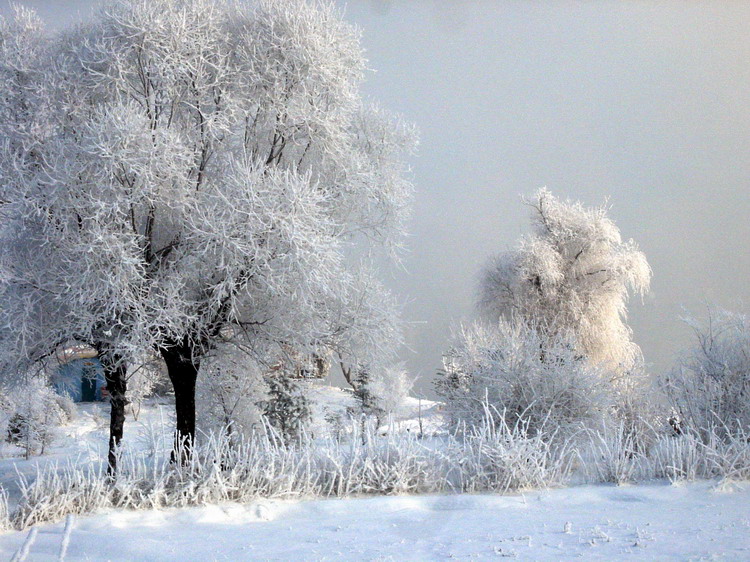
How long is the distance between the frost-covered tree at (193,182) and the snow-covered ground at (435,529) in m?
3.22

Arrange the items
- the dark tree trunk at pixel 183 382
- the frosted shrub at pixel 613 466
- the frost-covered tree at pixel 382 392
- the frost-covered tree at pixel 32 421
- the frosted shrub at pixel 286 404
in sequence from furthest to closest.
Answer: the frost-covered tree at pixel 382 392
the frost-covered tree at pixel 32 421
the frosted shrub at pixel 286 404
the dark tree trunk at pixel 183 382
the frosted shrub at pixel 613 466

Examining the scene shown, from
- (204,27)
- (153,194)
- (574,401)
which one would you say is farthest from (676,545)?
(204,27)

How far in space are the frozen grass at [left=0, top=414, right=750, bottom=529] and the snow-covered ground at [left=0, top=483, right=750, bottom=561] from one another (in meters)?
0.23

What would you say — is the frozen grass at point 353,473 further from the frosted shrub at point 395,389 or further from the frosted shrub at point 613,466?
the frosted shrub at point 395,389

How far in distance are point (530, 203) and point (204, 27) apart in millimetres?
14569

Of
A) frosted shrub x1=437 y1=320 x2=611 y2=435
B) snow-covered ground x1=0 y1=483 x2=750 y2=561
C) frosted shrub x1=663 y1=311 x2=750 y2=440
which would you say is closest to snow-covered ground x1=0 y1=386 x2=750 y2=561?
snow-covered ground x1=0 y1=483 x2=750 y2=561

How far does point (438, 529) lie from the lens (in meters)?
4.91

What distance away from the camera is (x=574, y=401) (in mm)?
9133

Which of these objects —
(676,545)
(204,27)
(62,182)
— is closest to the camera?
(676,545)

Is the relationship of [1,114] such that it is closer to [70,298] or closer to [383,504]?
[70,298]

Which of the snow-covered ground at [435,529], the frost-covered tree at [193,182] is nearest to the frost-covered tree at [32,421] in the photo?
the frost-covered tree at [193,182]

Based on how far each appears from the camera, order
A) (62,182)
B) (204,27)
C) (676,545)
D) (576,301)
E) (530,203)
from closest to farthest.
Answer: (676,545), (62,182), (204,27), (576,301), (530,203)

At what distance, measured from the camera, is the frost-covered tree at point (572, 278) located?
67.5 feet

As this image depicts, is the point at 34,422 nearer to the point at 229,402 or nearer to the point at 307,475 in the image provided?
the point at 229,402
